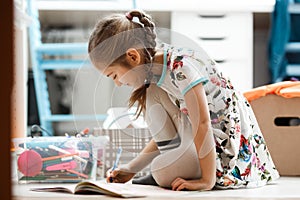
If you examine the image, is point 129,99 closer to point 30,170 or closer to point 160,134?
point 160,134

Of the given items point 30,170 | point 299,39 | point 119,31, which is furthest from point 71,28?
point 119,31

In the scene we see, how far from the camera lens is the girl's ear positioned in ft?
4.28

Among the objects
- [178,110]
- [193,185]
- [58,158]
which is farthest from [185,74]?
[58,158]

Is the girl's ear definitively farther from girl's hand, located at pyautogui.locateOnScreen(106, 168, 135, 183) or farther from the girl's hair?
girl's hand, located at pyautogui.locateOnScreen(106, 168, 135, 183)

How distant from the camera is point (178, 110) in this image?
1.40 metres

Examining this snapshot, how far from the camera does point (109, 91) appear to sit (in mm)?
1407

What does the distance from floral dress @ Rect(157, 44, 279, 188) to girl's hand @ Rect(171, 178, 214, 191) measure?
69 mm

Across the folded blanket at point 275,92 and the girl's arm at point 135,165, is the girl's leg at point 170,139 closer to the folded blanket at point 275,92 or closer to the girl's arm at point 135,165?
the girl's arm at point 135,165

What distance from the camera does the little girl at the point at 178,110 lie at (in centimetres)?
132

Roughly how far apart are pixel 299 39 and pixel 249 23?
0.27 metres

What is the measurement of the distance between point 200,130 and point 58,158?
0.46 meters

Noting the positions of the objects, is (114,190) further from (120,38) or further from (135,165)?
(120,38)

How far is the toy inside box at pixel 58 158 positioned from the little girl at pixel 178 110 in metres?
0.11

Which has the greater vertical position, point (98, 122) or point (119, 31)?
point (119, 31)
